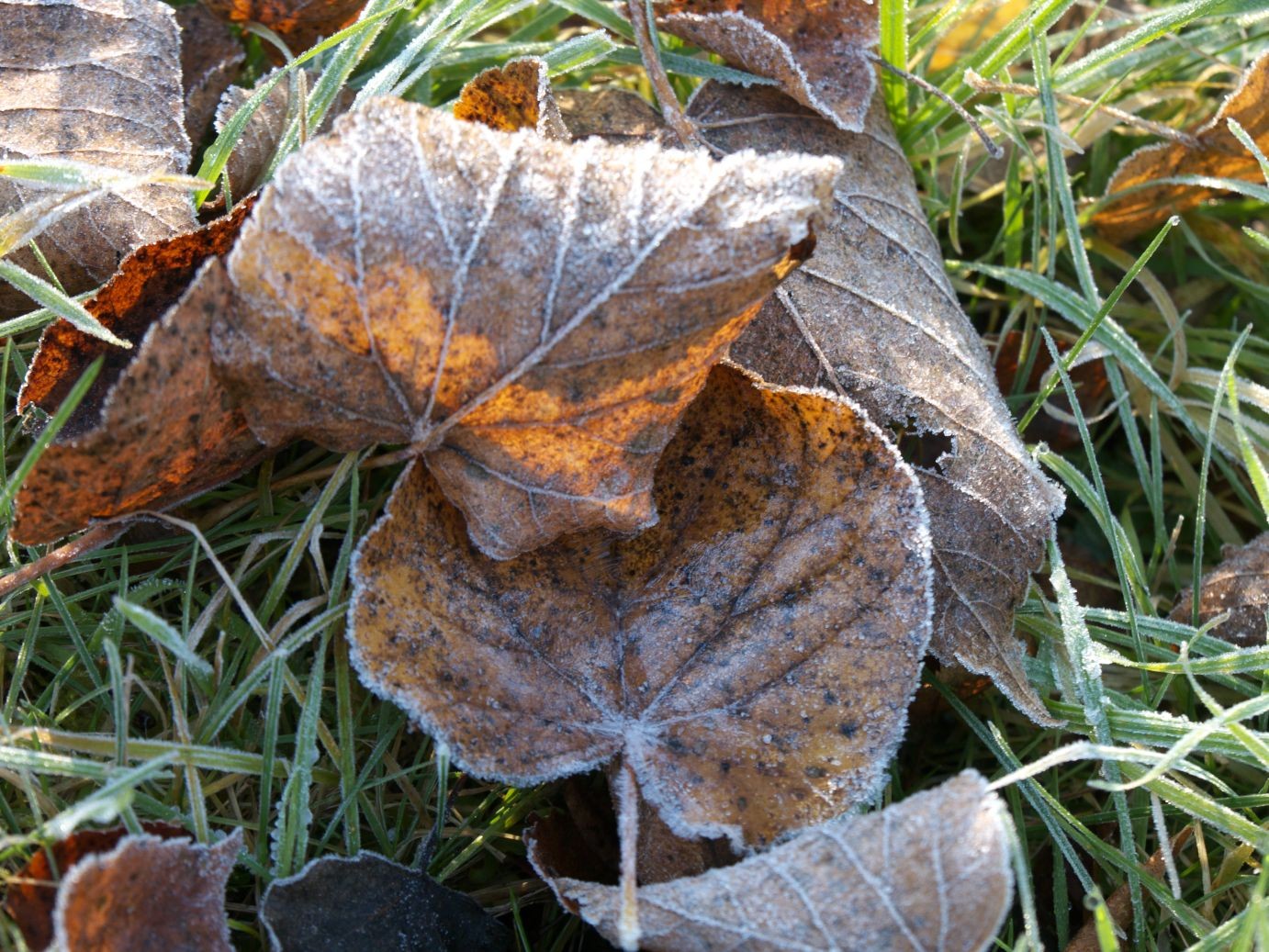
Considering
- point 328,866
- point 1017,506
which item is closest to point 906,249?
point 1017,506

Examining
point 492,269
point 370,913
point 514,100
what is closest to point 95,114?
point 514,100

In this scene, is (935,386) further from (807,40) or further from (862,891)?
(862,891)

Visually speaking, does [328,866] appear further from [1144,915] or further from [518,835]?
[1144,915]

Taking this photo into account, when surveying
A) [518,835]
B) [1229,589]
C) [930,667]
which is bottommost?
[518,835]

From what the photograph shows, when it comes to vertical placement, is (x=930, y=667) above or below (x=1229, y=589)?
below

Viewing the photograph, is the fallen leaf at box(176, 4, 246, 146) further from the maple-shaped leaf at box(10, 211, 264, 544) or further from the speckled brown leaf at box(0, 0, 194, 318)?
A: the maple-shaped leaf at box(10, 211, 264, 544)

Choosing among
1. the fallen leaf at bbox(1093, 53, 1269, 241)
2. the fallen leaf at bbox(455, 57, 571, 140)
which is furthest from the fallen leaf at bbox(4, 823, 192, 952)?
the fallen leaf at bbox(1093, 53, 1269, 241)
